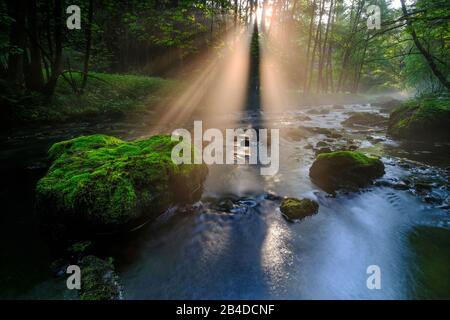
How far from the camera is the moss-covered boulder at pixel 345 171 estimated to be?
7.77 meters

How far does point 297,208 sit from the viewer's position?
622 cm

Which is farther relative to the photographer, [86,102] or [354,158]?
[86,102]

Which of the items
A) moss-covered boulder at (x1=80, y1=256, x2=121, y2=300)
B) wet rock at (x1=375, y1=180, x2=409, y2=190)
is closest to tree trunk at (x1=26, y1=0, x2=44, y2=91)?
moss-covered boulder at (x1=80, y1=256, x2=121, y2=300)

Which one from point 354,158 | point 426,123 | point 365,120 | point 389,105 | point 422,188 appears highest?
point 389,105

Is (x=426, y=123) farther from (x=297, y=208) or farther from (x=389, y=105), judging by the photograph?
(x=389, y=105)

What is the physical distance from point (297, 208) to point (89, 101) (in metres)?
13.9

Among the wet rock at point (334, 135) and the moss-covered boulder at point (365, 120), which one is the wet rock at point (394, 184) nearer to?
the wet rock at point (334, 135)

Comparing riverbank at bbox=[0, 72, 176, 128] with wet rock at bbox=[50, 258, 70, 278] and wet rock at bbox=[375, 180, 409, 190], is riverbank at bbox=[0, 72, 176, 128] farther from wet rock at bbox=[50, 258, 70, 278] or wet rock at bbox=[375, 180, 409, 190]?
wet rock at bbox=[375, 180, 409, 190]

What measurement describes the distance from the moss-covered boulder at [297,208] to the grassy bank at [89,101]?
39.3 ft

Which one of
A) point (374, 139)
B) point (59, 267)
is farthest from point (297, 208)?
point (374, 139)

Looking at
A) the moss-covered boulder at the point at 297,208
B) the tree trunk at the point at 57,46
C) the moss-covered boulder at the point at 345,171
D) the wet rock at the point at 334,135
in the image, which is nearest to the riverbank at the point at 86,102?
the tree trunk at the point at 57,46

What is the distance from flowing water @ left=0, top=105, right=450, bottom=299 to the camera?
414cm
